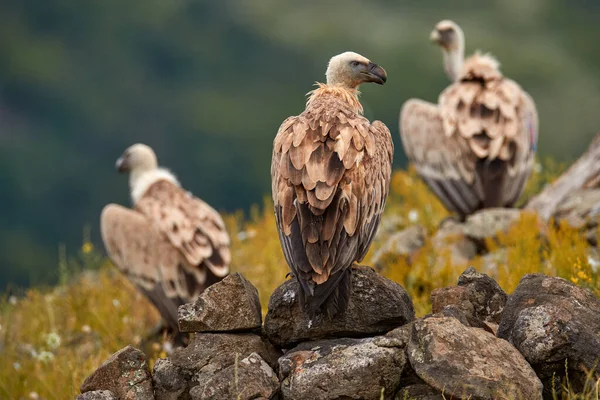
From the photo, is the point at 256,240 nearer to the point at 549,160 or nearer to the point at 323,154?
the point at 549,160

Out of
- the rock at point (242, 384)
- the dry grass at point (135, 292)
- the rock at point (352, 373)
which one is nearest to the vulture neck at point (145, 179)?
the dry grass at point (135, 292)

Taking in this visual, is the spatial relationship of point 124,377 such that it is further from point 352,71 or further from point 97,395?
point 352,71

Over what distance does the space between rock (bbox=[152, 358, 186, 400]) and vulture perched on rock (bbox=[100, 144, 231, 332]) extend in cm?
469

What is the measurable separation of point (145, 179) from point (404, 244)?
333cm

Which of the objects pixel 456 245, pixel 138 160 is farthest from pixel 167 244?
pixel 456 245

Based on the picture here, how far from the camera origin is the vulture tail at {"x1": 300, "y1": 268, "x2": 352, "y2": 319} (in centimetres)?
562

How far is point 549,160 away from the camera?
13383 millimetres

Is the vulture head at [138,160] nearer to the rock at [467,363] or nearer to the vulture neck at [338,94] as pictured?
the vulture neck at [338,94]

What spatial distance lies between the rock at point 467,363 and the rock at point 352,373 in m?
0.13

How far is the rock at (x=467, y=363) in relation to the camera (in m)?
5.10

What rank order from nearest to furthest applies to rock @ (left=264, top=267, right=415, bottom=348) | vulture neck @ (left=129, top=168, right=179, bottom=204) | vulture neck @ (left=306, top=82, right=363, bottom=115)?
rock @ (left=264, top=267, right=415, bottom=348), vulture neck @ (left=306, top=82, right=363, bottom=115), vulture neck @ (left=129, top=168, right=179, bottom=204)

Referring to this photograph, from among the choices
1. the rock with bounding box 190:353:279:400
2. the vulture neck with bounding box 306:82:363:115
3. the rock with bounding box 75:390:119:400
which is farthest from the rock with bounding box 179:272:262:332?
the vulture neck with bounding box 306:82:363:115

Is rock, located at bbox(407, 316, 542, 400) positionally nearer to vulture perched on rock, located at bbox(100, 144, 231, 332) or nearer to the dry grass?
the dry grass

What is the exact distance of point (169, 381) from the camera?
5809mm
